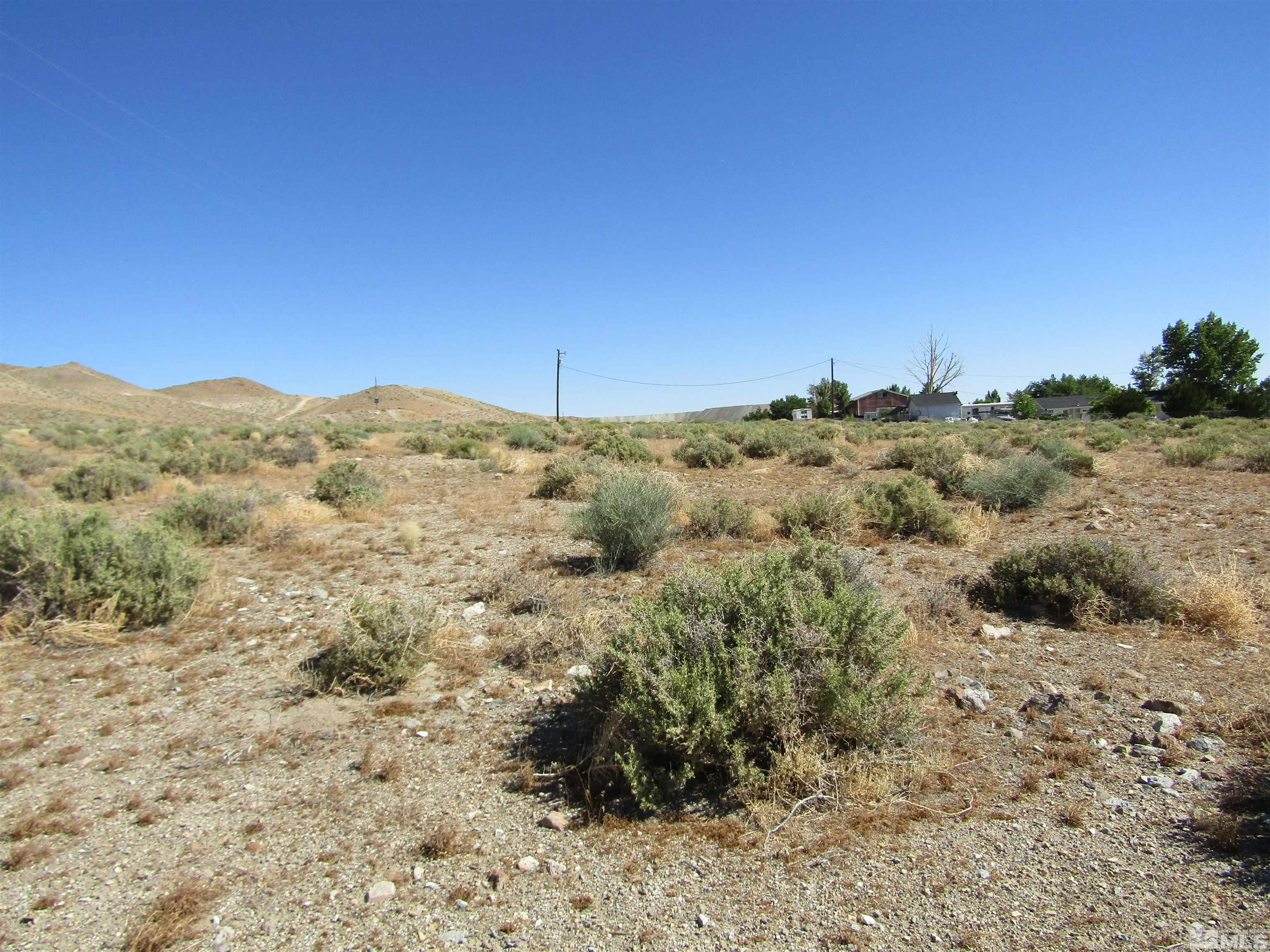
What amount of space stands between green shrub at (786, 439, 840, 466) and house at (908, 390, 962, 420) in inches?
1747

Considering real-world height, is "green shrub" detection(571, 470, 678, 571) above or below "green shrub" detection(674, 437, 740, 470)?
below

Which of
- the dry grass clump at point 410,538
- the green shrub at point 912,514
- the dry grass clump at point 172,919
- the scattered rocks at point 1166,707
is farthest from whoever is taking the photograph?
the green shrub at point 912,514

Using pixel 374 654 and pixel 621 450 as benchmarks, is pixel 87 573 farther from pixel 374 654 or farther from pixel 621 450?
pixel 621 450

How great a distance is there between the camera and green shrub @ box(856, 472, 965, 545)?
8930mm

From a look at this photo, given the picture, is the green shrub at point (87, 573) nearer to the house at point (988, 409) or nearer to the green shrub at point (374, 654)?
the green shrub at point (374, 654)

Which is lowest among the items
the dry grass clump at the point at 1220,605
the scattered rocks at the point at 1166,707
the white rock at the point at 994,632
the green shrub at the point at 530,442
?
the scattered rocks at the point at 1166,707

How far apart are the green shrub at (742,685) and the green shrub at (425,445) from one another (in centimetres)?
1949

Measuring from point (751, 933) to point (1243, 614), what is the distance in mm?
5191

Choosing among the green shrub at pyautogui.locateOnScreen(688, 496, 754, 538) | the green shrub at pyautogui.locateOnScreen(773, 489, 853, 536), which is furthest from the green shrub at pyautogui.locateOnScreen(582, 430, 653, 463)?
the green shrub at pyautogui.locateOnScreen(773, 489, 853, 536)

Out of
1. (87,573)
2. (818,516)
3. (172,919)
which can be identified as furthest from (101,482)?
(818,516)

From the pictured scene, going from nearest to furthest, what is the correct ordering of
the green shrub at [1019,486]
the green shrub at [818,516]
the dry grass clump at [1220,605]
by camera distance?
1. the dry grass clump at [1220,605]
2. the green shrub at [818,516]
3. the green shrub at [1019,486]

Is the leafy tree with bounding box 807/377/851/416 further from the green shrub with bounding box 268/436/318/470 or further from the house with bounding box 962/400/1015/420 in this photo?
the green shrub with bounding box 268/436/318/470

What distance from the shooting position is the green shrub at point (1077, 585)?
18.9 feet

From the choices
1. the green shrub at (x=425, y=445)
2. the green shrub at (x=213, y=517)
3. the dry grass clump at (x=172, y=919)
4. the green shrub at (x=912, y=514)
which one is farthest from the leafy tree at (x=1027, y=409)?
the dry grass clump at (x=172, y=919)
